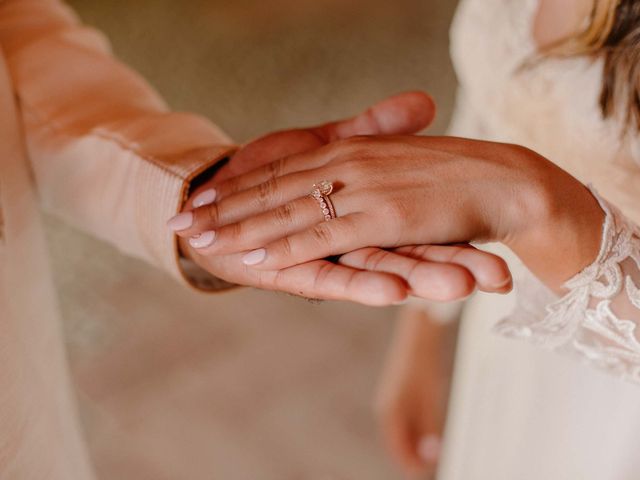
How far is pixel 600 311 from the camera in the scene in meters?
0.63

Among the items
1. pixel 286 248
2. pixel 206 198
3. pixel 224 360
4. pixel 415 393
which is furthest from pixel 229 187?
pixel 224 360

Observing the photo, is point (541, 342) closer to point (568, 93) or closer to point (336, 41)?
point (568, 93)

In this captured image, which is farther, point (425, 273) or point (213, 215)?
point (213, 215)

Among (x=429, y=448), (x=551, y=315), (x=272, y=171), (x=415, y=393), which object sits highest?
(x=272, y=171)

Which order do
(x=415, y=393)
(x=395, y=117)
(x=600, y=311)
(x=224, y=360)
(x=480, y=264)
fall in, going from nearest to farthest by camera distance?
(x=480, y=264) → (x=600, y=311) → (x=395, y=117) → (x=415, y=393) → (x=224, y=360)

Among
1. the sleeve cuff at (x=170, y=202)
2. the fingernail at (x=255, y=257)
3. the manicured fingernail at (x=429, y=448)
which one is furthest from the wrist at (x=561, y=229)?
the manicured fingernail at (x=429, y=448)

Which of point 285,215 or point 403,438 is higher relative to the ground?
point 285,215

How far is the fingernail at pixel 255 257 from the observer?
58 cm

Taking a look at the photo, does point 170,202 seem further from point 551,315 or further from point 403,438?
point 403,438

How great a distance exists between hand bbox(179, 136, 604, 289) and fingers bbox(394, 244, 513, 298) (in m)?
0.03

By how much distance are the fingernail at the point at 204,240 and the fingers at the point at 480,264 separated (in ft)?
0.61

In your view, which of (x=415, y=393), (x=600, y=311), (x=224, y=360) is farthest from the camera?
(x=224, y=360)

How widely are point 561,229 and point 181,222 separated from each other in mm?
338

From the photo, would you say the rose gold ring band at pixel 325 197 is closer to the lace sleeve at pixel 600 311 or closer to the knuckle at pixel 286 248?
the knuckle at pixel 286 248
